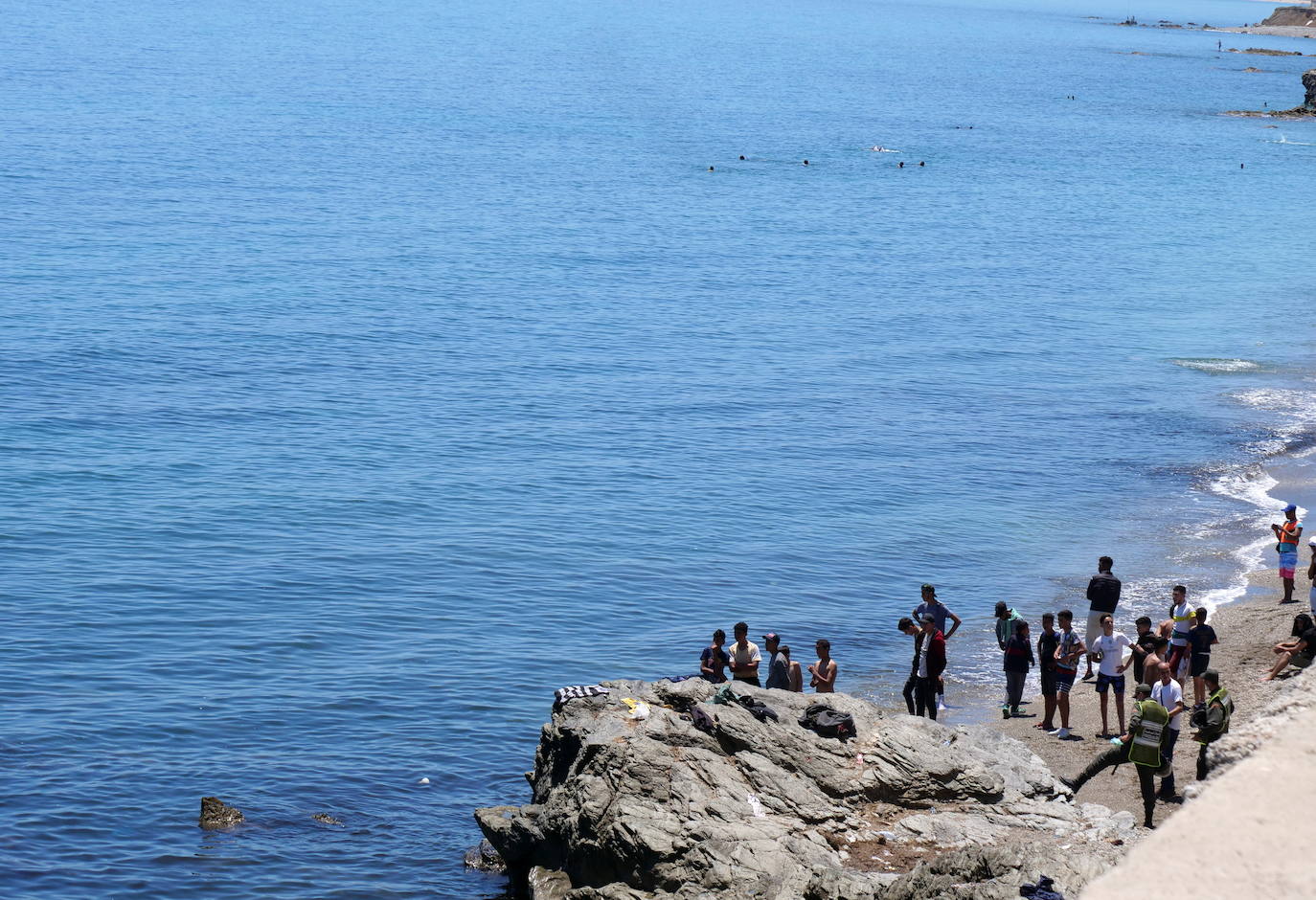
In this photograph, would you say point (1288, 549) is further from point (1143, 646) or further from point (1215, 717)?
point (1215, 717)

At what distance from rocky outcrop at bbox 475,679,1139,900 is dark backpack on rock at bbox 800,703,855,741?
14 centimetres

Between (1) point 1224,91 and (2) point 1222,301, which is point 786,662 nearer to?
(2) point 1222,301

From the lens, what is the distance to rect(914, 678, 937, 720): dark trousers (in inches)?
848

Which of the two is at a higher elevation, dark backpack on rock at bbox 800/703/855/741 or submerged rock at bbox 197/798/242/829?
dark backpack on rock at bbox 800/703/855/741

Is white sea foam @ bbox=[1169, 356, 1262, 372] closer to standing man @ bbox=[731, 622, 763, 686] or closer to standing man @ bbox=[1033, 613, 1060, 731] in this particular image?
standing man @ bbox=[1033, 613, 1060, 731]

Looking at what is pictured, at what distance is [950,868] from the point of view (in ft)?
46.8

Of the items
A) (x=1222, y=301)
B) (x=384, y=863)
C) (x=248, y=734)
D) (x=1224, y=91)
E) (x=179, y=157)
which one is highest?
(x=1224, y=91)

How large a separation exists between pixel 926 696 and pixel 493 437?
71.1 feet

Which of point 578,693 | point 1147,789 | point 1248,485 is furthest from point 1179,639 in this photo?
point 1248,485

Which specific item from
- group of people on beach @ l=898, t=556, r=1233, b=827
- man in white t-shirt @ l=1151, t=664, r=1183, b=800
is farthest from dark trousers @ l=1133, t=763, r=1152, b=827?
group of people on beach @ l=898, t=556, r=1233, b=827

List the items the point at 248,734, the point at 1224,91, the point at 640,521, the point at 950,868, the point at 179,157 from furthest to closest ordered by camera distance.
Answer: the point at 1224,91 → the point at 179,157 → the point at 640,521 → the point at 248,734 → the point at 950,868

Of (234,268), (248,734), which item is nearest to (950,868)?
(248,734)

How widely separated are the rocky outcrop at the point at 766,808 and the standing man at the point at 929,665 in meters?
2.12

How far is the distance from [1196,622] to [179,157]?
244ft
